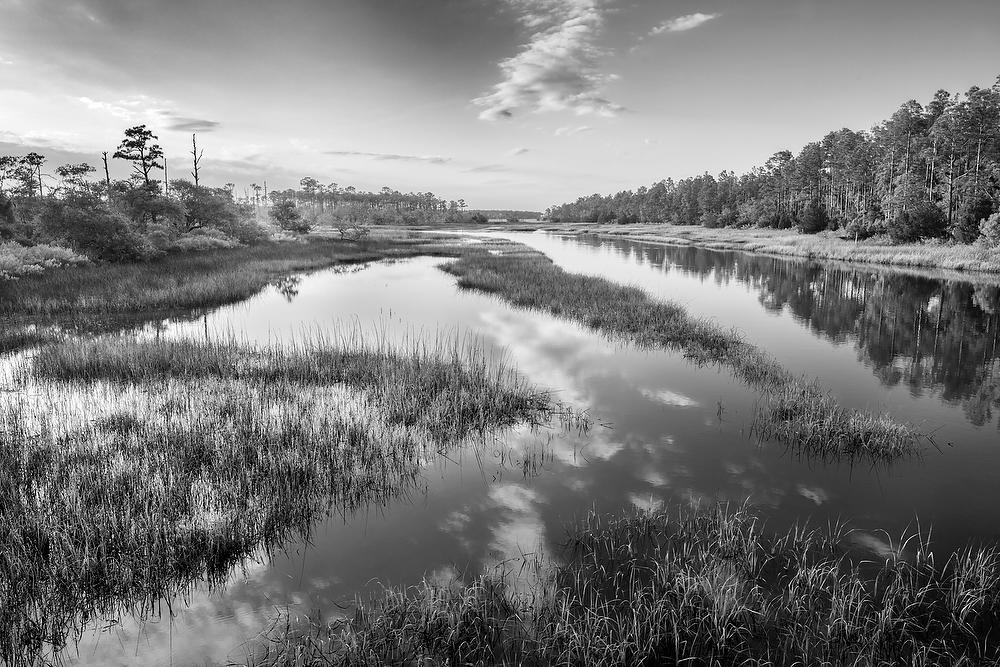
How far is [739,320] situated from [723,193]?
114 m

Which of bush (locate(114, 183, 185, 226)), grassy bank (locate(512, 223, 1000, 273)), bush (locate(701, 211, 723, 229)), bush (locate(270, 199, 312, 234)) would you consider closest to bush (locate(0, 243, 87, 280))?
bush (locate(114, 183, 185, 226))

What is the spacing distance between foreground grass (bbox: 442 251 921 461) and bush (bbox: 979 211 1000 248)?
3603 centimetres

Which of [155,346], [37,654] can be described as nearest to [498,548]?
[37,654]

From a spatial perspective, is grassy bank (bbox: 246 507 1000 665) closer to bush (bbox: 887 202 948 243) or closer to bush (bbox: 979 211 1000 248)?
bush (bbox: 979 211 1000 248)

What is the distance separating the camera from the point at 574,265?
48125 millimetres

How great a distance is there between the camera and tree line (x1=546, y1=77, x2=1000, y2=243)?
51.7 metres

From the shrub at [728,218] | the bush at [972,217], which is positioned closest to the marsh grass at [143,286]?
the bush at [972,217]

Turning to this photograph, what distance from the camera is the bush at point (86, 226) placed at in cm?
3256

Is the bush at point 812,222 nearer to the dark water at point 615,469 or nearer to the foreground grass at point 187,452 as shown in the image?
the dark water at point 615,469

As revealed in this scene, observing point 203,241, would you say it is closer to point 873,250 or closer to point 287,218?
point 287,218

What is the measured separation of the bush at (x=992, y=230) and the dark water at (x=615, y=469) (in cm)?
2826

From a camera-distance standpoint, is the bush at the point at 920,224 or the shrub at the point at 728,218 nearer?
the bush at the point at 920,224

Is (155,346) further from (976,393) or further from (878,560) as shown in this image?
(976,393)

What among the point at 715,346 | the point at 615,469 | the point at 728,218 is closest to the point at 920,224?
the point at 715,346
